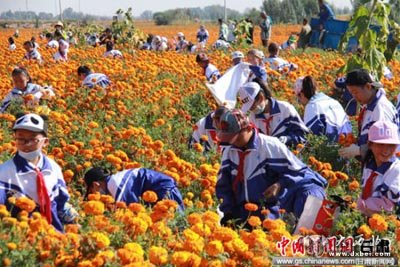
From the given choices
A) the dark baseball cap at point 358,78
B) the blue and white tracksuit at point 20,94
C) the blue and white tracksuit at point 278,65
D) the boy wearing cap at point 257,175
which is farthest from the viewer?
the blue and white tracksuit at point 278,65

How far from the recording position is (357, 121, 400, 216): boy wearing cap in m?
4.37

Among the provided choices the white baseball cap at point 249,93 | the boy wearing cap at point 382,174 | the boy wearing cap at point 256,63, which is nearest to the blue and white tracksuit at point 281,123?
the white baseball cap at point 249,93

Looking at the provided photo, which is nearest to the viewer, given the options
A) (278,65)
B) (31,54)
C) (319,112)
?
(319,112)

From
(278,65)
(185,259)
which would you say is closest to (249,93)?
(185,259)

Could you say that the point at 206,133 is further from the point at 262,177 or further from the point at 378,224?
the point at 378,224

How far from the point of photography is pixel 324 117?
23.6 ft

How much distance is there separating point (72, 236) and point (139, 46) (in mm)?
17553

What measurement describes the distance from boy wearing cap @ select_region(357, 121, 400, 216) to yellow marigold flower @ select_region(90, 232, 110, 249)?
1844 millimetres

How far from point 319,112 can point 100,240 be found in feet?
14.3

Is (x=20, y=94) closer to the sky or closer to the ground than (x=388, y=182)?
closer to the ground

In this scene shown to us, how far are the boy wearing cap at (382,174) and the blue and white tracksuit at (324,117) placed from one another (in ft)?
8.29

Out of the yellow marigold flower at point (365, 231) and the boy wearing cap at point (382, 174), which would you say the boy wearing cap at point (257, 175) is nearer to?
the boy wearing cap at point (382, 174)

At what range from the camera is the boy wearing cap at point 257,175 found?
4727 millimetres

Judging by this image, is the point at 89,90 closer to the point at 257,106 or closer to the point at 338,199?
the point at 257,106
